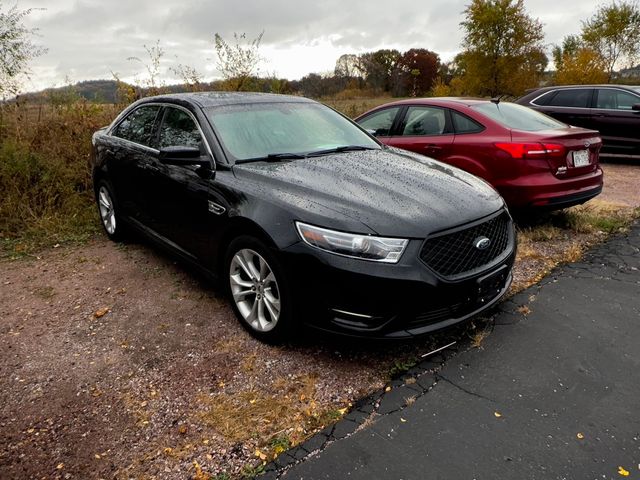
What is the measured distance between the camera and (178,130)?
380cm

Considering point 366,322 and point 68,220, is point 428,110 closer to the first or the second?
point 366,322

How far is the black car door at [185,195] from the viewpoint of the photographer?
10.7ft

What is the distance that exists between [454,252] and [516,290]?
149 cm

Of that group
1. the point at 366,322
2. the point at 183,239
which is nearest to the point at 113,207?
the point at 183,239

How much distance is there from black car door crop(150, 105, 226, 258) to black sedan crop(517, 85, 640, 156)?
8353 millimetres

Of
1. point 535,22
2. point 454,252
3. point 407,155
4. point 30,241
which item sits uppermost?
point 535,22

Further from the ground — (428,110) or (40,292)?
(428,110)

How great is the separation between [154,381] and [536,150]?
3.96 meters

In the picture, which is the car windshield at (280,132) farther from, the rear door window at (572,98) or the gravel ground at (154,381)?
the rear door window at (572,98)

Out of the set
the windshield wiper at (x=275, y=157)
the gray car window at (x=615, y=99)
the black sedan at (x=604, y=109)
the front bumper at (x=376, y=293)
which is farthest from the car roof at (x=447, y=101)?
the gray car window at (x=615, y=99)

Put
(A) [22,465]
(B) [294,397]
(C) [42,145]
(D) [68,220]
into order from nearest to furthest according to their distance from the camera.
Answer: (A) [22,465] < (B) [294,397] < (D) [68,220] < (C) [42,145]

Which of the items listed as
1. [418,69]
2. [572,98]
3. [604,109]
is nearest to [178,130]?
[572,98]

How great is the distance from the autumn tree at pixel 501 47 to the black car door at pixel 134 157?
30.3 m

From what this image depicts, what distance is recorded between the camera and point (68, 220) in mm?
5844
